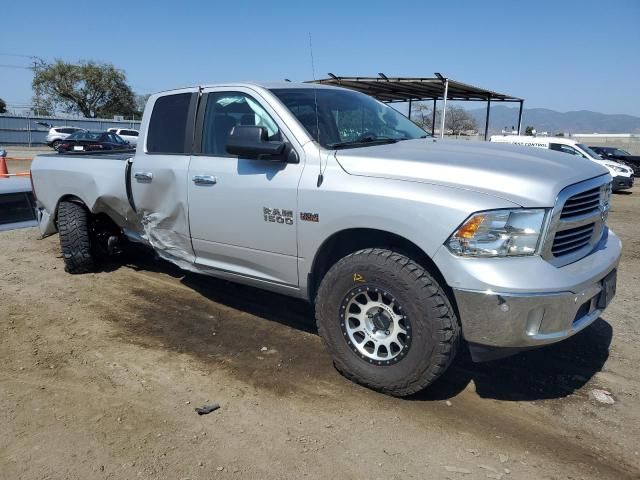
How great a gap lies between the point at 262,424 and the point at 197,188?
79.5 inches

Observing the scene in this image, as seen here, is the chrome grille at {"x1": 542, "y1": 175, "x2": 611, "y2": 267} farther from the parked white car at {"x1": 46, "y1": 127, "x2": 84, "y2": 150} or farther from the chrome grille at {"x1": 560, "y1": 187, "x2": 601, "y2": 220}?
the parked white car at {"x1": 46, "y1": 127, "x2": 84, "y2": 150}

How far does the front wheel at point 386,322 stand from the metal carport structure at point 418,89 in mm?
14022

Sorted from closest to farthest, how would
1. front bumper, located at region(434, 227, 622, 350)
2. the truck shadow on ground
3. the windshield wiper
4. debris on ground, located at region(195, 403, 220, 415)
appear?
1. front bumper, located at region(434, 227, 622, 350)
2. debris on ground, located at region(195, 403, 220, 415)
3. the truck shadow on ground
4. the windshield wiper

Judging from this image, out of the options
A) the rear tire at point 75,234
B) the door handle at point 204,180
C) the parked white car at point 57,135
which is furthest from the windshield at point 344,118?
the parked white car at point 57,135

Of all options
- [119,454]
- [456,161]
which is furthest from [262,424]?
[456,161]

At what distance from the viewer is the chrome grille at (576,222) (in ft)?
9.51

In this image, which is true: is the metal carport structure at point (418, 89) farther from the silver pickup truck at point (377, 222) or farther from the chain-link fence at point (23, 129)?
the chain-link fence at point (23, 129)

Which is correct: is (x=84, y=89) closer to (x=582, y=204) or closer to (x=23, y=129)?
(x=23, y=129)

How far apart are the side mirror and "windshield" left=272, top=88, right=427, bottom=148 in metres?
0.30

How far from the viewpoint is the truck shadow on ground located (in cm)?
354

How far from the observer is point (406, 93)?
23.7 m

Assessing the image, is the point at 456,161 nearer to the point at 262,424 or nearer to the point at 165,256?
the point at 262,424

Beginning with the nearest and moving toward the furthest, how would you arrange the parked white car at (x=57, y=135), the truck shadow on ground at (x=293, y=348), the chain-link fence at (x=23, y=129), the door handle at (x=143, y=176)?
the truck shadow on ground at (x=293, y=348), the door handle at (x=143, y=176), the parked white car at (x=57, y=135), the chain-link fence at (x=23, y=129)

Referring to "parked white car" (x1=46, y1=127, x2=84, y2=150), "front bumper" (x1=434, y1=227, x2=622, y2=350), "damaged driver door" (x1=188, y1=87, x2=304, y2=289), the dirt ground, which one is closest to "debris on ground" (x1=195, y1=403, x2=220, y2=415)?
the dirt ground
